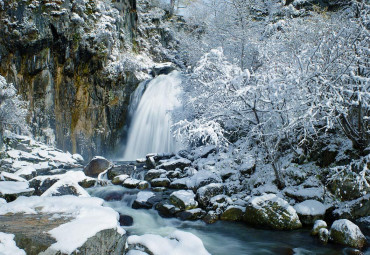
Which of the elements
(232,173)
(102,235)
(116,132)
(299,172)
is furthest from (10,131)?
(299,172)

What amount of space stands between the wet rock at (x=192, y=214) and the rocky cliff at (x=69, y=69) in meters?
10.3

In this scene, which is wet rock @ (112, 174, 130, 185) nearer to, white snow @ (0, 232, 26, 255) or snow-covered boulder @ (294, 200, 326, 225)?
snow-covered boulder @ (294, 200, 326, 225)

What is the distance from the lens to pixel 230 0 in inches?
530

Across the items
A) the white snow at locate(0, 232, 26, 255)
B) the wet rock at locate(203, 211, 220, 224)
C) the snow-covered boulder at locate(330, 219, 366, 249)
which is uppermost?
the white snow at locate(0, 232, 26, 255)

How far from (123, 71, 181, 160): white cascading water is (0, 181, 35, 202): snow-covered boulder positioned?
922cm

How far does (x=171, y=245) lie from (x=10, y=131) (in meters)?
12.2

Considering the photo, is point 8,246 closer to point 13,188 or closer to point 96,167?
point 13,188

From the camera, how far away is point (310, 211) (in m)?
6.14

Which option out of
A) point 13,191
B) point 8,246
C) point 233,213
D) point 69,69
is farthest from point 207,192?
point 69,69

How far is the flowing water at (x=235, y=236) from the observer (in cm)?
527

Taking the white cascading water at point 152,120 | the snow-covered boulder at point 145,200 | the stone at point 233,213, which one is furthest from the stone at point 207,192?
the white cascading water at point 152,120

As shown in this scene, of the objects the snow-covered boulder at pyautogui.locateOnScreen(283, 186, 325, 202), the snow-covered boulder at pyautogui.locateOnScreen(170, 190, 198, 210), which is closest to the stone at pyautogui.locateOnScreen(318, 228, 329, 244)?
the snow-covered boulder at pyautogui.locateOnScreen(283, 186, 325, 202)

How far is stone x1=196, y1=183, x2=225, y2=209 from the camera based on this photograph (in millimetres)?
7340

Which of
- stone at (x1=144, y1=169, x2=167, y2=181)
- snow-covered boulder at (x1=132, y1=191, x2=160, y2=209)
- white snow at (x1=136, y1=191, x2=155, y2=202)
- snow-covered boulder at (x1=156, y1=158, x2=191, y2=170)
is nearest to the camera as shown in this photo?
snow-covered boulder at (x1=132, y1=191, x2=160, y2=209)
